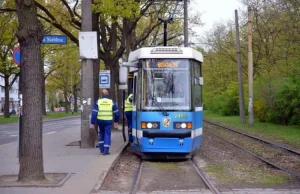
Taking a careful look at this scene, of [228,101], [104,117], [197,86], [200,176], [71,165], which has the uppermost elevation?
[197,86]

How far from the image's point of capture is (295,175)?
37.9 feet

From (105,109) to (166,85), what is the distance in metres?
1.97

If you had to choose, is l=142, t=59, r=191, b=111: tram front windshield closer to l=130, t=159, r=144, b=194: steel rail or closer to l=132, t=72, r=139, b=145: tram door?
l=132, t=72, r=139, b=145: tram door

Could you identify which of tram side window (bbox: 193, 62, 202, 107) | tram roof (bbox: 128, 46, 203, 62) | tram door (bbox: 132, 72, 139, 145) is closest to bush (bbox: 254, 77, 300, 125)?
tram side window (bbox: 193, 62, 202, 107)

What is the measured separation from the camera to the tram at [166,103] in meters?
14.0

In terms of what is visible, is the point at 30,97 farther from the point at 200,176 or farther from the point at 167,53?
the point at 167,53

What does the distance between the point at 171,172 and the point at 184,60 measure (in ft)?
11.2

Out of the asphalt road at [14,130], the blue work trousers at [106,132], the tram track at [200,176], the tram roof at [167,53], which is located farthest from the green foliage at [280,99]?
the blue work trousers at [106,132]

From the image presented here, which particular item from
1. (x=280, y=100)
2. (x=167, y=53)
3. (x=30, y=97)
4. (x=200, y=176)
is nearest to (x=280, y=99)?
(x=280, y=100)

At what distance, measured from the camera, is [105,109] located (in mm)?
14805

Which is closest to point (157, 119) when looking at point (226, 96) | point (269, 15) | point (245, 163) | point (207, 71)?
point (245, 163)

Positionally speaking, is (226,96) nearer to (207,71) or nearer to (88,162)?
(207,71)

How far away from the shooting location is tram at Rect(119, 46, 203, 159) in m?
14.0

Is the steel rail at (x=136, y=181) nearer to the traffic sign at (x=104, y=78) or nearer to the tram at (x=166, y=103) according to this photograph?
the tram at (x=166, y=103)
